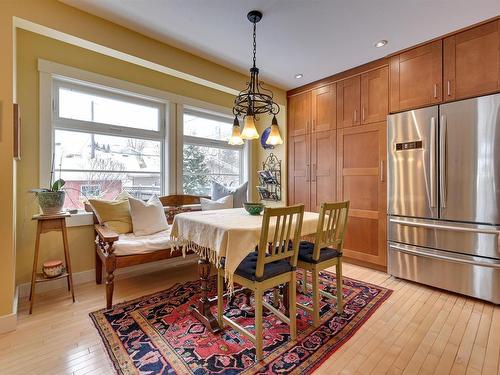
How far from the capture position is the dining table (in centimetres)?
166

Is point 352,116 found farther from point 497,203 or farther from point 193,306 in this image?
point 193,306

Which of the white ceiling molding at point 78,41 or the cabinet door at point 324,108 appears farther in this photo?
the cabinet door at point 324,108

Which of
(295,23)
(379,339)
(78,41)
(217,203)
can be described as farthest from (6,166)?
(379,339)

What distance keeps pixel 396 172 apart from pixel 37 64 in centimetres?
396

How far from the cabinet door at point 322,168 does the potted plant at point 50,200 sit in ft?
10.2

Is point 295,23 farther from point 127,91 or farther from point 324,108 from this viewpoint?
point 127,91

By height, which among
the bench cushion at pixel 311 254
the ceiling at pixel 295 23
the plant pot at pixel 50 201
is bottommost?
the bench cushion at pixel 311 254

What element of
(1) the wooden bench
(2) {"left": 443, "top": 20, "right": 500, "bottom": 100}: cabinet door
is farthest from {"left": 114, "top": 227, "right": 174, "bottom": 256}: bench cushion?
(2) {"left": 443, "top": 20, "right": 500, "bottom": 100}: cabinet door

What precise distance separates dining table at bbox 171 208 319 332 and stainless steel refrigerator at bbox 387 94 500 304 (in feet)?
4.55

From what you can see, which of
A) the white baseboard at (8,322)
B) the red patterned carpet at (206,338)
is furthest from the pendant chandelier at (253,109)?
the white baseboard at (8,322)

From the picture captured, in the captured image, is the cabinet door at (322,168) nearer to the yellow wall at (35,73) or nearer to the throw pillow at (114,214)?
the yellow wall at (35,73)

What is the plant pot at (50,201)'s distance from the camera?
2.22 metres

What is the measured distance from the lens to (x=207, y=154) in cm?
A: 403

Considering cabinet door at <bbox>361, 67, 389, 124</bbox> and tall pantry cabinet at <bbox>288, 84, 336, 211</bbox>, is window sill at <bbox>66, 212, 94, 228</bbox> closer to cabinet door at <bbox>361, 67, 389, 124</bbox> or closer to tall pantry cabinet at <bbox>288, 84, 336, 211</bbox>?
tall pantry cabinet at <bbox>288, 84, 336, 211</bbox>
